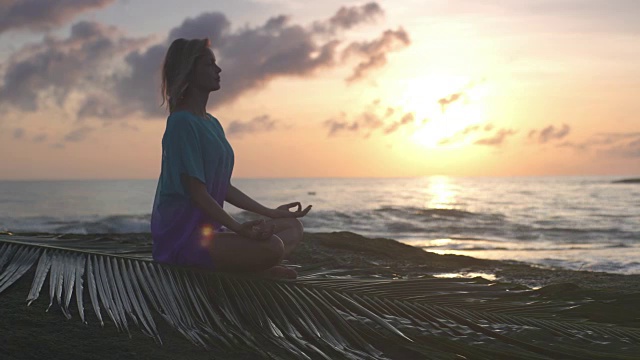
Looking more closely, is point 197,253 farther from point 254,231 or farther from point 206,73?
point 206,73

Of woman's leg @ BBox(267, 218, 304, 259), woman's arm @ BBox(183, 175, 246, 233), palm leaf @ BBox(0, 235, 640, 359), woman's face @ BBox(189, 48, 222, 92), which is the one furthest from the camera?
woman's leg @ BBox(267, 218, 304, 259)

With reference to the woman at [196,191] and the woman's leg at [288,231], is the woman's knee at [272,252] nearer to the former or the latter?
the woman at [196,191]

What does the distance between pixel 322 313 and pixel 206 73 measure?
1.54 meters

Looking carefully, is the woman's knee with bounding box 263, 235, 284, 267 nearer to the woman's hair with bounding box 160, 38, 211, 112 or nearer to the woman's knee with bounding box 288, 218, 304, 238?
the woman's knee with bounding box 288, 218, 304, 238

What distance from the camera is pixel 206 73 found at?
346cm

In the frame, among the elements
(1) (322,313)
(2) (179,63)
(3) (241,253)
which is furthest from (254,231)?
(2) (179,63)

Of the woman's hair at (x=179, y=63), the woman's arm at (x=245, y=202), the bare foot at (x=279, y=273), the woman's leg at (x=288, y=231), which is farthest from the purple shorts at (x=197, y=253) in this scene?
the woman's hair at (x=179, y=63)

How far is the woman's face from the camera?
3.44m

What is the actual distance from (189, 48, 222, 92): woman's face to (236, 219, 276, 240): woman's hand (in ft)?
2.78

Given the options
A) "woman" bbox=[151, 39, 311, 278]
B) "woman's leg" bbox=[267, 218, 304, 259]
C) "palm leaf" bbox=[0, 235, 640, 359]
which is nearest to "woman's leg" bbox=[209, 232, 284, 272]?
"woman" bbox=[151, 39, 311, 278]

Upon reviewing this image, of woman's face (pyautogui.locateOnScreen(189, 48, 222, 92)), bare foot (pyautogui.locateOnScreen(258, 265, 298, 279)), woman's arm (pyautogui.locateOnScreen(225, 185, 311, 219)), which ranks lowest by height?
bare foot (pyautogui.locateOnScreen(258, 265, 298, 279))

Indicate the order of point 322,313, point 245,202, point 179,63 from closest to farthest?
point 322,313, point 179,63, point 245,202

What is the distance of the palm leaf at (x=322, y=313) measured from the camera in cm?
277

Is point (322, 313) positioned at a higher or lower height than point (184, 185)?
lower
